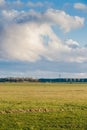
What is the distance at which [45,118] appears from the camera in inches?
1168

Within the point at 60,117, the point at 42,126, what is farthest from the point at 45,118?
the point at 42,126

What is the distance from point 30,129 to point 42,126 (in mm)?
1322

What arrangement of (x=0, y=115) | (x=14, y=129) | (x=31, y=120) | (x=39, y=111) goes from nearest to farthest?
(x=14, y=129) → (x=31, y=120) → (x=0, y=115) → (x=39, y=111)

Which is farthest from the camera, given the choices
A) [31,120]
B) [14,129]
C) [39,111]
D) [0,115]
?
[39,111]

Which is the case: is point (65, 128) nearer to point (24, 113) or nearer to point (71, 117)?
point (71, 117)

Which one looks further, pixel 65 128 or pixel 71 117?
pixel 71 117

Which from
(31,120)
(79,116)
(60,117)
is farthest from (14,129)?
(79,116)

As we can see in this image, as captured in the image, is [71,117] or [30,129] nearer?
[30,129]

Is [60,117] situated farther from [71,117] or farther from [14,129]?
[14,129]

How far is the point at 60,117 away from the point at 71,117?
979 mm

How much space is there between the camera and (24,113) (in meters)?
32.9

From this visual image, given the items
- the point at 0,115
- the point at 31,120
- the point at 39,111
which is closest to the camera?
the point at 31,120

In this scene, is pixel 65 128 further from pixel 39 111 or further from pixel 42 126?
pixel 39 111

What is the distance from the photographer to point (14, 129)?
25.4 m
